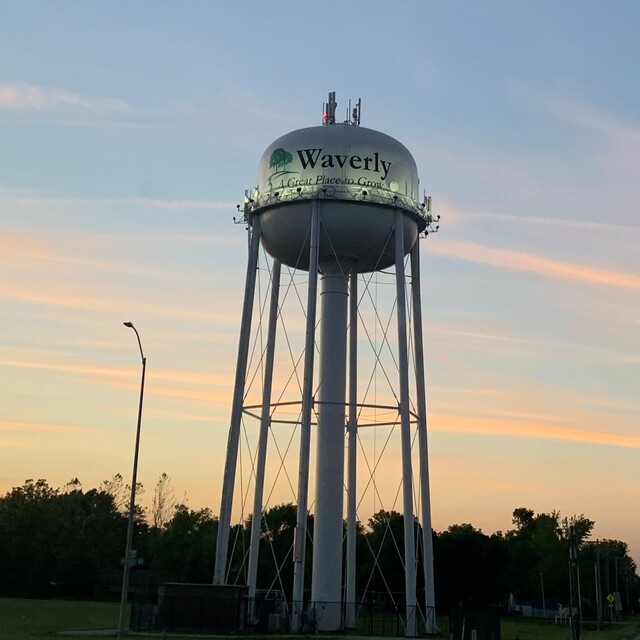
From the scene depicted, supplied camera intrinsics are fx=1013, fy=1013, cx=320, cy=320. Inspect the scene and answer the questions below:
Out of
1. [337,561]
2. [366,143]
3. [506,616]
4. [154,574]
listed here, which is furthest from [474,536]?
[366,143]

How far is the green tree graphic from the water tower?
0.05m

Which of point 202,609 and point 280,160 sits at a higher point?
point 280,160

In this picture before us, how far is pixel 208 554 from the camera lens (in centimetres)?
9112

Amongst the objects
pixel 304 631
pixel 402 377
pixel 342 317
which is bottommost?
pixel 304 631

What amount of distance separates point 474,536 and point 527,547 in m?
37.4

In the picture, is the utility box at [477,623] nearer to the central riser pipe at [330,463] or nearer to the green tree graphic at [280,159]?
the central riser pipe at [330,463]

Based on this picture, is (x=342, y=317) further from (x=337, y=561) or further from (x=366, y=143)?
(x=337, y=561)

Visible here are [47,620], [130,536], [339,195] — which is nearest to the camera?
[130,536]

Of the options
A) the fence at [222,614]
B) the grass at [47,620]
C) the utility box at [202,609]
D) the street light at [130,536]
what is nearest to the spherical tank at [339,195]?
the street light at [130,536]

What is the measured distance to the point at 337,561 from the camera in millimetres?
42844

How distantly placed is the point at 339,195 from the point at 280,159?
3830mm

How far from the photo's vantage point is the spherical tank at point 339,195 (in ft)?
137

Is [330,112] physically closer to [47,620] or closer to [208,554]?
[47,620]

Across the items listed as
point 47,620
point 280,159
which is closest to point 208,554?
point 47,620
